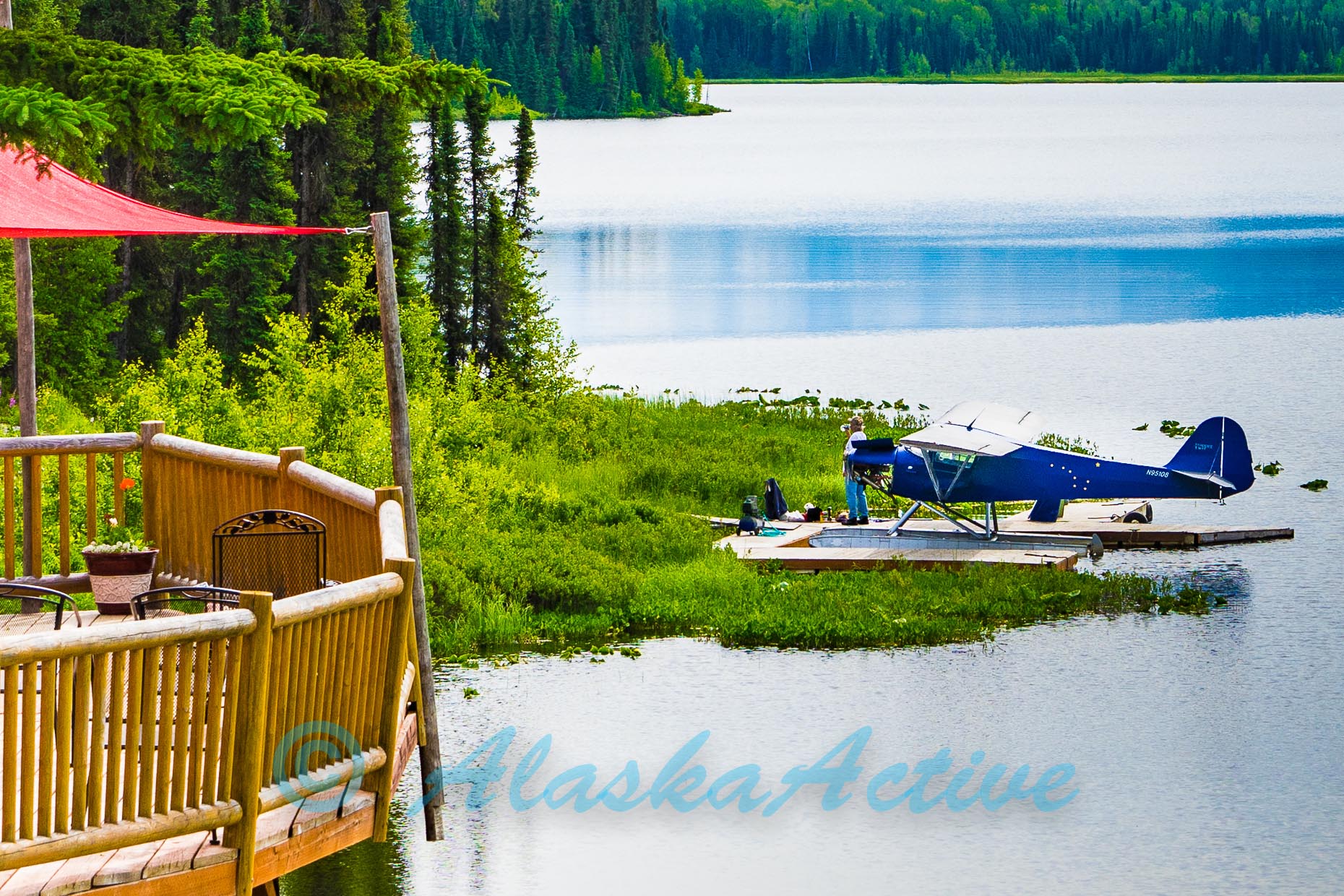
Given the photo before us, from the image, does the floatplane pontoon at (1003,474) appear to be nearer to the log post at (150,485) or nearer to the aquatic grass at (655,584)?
the aquatic grass at (655,584)

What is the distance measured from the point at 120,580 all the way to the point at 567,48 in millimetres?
160378

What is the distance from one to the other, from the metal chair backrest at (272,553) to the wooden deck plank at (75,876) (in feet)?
12.9

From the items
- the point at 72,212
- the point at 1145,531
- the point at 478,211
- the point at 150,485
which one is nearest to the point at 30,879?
the point at 150,485

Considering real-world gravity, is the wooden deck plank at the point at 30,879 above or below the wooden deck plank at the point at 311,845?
above

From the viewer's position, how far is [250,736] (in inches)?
257

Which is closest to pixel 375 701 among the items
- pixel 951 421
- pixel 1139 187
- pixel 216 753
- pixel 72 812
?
pixel 216 753

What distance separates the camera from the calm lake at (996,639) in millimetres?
13641

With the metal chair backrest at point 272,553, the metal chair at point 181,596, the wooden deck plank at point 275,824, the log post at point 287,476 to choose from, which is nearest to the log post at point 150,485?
the metal chair at point 181,596

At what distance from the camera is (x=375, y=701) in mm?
7449

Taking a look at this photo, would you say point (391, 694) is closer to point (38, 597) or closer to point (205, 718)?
point (205, 718)

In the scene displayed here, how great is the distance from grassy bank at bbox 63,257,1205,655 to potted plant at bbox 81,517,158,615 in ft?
27.0

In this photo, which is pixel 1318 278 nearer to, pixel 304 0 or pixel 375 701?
pixel 304 0

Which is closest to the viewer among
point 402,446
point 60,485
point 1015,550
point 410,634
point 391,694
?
point 391,694

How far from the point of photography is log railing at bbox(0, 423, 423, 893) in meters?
5.91
